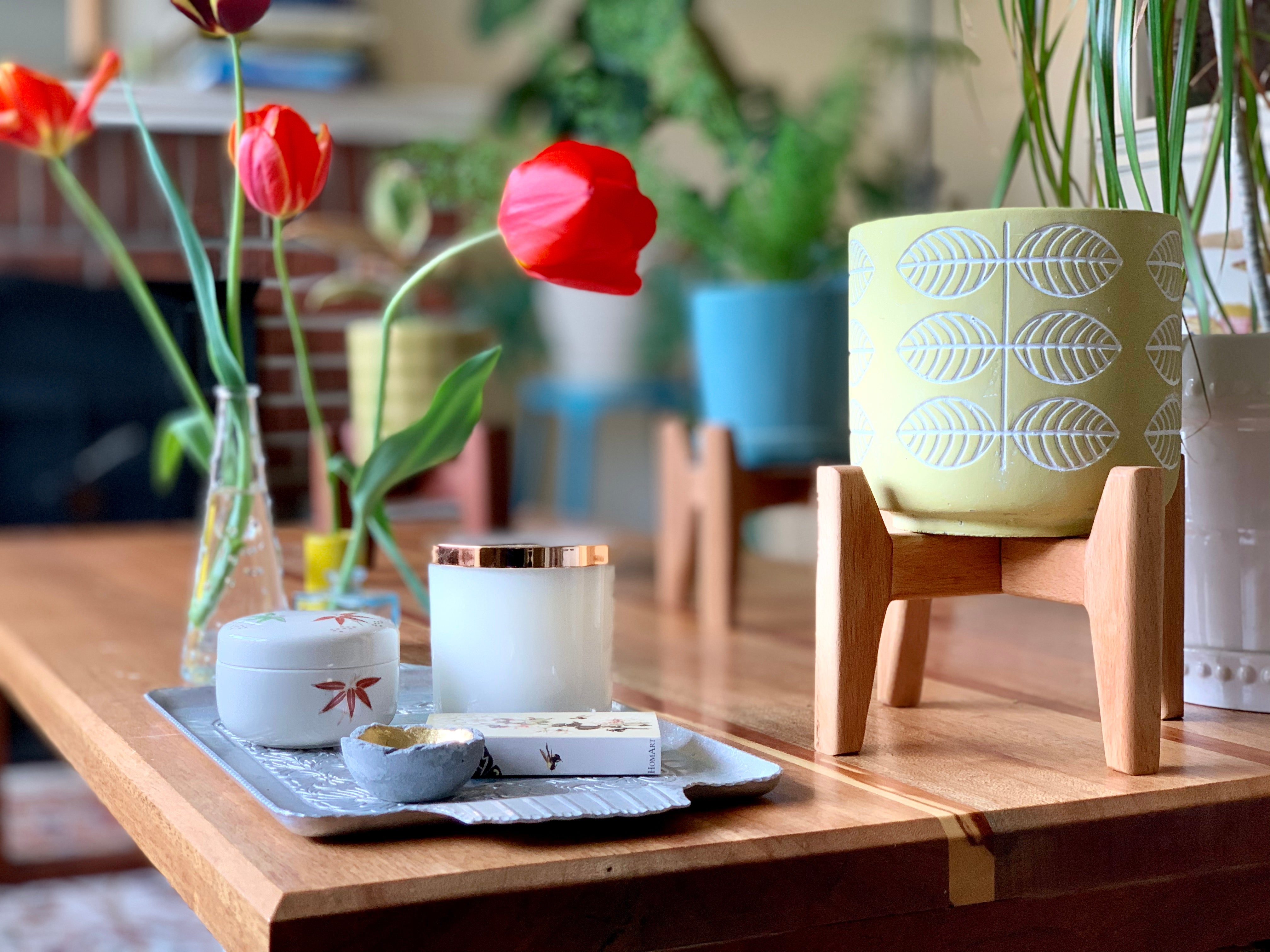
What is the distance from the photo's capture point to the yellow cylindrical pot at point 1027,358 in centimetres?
64

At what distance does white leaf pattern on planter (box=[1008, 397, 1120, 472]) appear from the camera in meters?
0.64

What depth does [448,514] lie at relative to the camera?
1.50m

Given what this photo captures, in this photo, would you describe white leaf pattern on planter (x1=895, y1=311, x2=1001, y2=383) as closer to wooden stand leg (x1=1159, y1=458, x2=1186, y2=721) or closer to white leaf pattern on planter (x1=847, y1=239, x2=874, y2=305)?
white leaf pattern on planter (x1=847, y1=239, x2=874, y2=305)

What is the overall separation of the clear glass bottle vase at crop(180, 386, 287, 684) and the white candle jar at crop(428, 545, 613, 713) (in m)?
0.22

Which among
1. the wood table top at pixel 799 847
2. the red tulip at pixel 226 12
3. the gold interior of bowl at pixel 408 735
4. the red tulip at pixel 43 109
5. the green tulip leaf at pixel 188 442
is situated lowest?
the wood table top at pixel 799 847

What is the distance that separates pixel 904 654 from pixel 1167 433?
20cm

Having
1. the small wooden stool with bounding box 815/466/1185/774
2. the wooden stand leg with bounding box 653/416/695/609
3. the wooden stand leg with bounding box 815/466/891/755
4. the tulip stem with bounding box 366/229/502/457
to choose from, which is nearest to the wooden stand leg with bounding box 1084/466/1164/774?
the small wooden stool with bounding box 815/466/1185/774

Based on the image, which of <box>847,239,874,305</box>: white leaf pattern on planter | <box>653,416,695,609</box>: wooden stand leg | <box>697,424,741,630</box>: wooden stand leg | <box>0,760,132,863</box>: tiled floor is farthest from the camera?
<box>0,760,132,863</box>: tiled floor

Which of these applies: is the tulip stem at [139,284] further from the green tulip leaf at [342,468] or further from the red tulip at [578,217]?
the red tulip at [578,217]

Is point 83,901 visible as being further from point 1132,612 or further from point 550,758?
point 1132,612

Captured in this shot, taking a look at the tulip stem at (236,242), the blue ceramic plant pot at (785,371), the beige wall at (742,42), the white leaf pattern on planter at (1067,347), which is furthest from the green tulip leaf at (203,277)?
the beige wall at (742,42)

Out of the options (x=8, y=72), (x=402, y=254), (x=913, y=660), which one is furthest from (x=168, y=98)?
(x=913, y=660)

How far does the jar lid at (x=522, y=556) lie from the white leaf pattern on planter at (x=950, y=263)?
0.66ft

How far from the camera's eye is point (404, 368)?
4.03 ft
